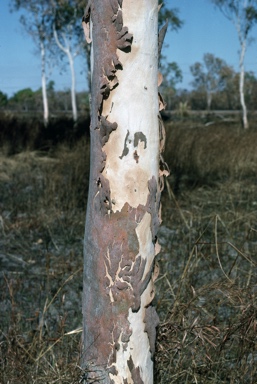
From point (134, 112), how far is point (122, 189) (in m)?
0.23

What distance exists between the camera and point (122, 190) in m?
1.84

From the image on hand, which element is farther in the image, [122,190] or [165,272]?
[165,272]

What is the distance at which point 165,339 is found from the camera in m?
2.29

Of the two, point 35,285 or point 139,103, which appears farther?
point 35,285

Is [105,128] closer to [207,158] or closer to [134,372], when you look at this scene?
[134,372]

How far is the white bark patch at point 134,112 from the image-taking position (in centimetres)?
182

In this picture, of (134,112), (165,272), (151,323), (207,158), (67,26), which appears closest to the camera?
(134,112)

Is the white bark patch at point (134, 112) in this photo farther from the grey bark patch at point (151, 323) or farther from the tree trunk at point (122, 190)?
the grey bark patch at point (151, 323)

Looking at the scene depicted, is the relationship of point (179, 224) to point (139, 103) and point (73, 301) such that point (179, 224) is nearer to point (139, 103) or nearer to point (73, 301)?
point (73, 301)

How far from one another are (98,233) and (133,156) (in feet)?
0.83

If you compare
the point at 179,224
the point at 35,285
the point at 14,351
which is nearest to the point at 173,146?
the point at 179,224

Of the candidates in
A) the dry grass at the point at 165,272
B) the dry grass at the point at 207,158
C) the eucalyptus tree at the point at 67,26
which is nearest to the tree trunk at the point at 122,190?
the dry grass at the point at 165,272

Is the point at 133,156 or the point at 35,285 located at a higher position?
the point at 133,156

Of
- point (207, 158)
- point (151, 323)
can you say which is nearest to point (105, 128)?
point (151, 323)
